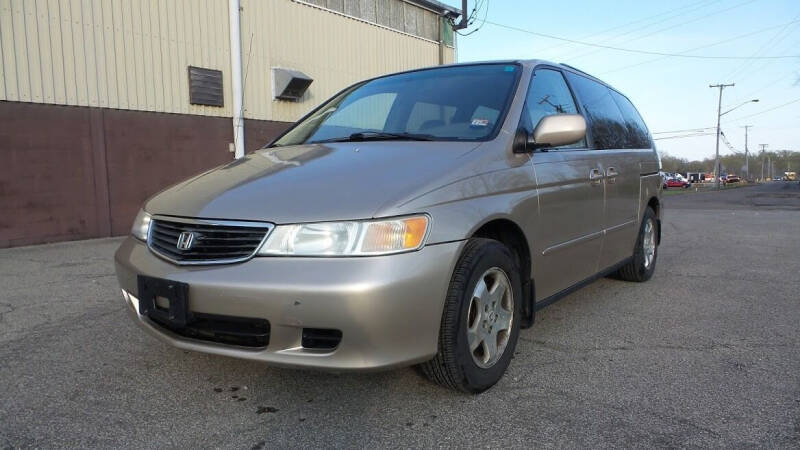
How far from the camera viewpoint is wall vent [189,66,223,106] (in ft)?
31.6

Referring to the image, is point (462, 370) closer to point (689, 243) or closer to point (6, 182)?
point (689, 243)

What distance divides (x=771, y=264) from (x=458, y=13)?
11.8 meters

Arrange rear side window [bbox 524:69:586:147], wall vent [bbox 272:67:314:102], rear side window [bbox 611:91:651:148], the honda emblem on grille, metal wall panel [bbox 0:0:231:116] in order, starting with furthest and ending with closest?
wall vent [bbox 272:67:314:102]
metal wall panel [bbox 0:0:231:116]
rear side window [bbox 611:91:651:148]
rear side window [bbox 524:69:586:147]
the honda emblem on grille

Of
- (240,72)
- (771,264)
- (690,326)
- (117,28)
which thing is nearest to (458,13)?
(240,72)

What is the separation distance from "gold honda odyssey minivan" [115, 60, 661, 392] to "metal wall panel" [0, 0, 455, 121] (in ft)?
19.9

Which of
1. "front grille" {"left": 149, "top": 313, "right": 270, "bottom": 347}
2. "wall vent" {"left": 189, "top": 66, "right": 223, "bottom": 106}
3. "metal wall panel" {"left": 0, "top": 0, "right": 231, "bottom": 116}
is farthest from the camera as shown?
"wall vent" {"left": 189, "top": 66, "right": 223, "bottom": 106}

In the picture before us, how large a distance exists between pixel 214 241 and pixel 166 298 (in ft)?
1.04

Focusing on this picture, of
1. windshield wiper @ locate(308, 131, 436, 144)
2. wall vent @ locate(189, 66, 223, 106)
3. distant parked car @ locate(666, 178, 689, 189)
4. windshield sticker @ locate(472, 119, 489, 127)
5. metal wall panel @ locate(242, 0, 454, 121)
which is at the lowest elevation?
distant parked car @ locate(666, 178, 689, 189)

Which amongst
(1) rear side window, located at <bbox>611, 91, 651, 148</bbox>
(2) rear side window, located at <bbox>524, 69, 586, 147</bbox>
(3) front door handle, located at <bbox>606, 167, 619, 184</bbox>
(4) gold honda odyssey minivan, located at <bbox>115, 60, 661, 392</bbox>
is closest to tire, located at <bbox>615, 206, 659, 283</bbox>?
(1) rear side window, located at <bbox>611, 91, 651, 148</bbox>

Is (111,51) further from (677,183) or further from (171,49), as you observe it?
(677,183)

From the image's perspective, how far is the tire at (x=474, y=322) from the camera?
2.36 meters

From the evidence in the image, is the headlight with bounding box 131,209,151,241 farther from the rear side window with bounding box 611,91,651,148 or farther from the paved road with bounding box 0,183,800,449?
the rear side window with bounding box 611,91,651,148

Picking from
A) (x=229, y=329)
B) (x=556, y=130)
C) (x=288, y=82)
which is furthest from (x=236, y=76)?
(x=229, y=329)

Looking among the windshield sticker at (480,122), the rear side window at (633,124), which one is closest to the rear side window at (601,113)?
the rear side window at (633,124)
